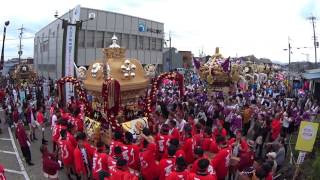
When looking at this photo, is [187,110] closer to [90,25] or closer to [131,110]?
[131,110]

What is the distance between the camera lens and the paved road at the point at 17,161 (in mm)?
11824

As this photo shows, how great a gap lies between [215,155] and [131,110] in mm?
5547

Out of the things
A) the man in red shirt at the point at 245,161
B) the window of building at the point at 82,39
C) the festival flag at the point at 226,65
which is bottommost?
the man in red shirt at the point at 245,161

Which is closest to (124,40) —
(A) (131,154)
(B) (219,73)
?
(B) (219,73)

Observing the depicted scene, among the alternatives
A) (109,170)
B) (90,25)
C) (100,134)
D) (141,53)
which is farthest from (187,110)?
(141,53)

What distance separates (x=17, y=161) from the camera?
13.5 m

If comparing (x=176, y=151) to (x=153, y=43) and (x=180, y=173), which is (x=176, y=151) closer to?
(x=180, y=173)

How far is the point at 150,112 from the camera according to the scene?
13883 millimetres

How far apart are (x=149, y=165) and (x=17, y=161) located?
6.62 meters

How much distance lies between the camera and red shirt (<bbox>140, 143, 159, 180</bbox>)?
27.9 feet

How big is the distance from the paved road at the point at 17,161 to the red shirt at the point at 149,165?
3.73m

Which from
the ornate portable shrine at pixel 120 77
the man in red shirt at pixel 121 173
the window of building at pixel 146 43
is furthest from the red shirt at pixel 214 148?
the window of building at pixel 146 43

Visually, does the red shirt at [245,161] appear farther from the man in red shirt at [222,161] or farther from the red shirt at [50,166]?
the red shirt at [50,166]

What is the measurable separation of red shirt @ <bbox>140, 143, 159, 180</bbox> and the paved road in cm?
373
